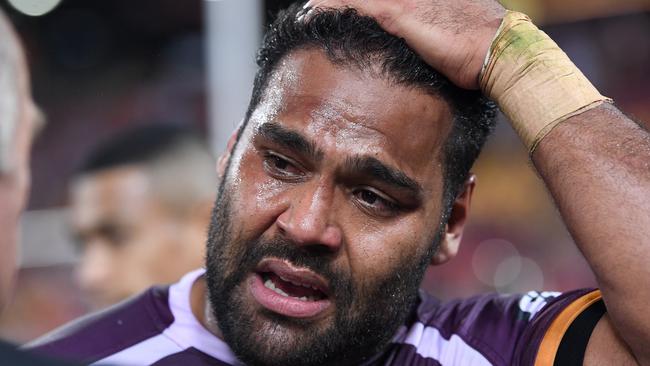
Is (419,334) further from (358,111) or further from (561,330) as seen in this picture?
(358,111)

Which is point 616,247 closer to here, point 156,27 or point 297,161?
point 297,161

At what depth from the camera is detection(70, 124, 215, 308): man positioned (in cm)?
451

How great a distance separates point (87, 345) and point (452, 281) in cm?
814

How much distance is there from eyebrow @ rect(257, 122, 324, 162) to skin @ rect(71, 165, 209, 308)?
214cm

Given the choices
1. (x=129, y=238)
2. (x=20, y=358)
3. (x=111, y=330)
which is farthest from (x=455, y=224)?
(x=129, y=238)

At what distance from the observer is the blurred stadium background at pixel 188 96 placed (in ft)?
32.0

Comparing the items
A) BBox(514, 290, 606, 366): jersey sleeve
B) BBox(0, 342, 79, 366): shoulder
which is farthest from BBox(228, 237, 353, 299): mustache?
BBox(0, 342, 79, 366): shoulder

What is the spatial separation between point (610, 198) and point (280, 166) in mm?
860

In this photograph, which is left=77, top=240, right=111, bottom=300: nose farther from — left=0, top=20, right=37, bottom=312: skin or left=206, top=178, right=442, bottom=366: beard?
left=0, top=20, right=37, bottom=312: skin

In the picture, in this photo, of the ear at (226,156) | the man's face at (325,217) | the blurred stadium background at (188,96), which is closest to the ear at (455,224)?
the man's face at (325,217)

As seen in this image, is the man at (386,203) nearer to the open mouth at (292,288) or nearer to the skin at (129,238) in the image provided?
the open mouth at (292,288)

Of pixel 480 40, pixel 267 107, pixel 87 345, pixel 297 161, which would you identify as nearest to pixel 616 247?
pixel 480 40

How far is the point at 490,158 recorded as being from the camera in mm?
10852

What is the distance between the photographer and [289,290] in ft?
7.63
